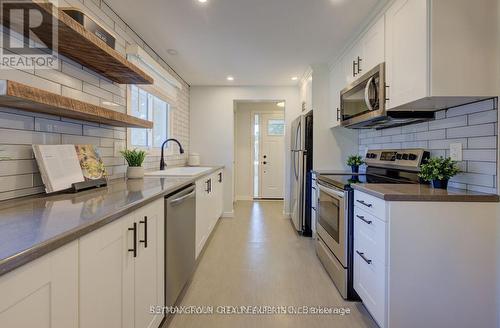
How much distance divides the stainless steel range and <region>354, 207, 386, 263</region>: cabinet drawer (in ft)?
0.35

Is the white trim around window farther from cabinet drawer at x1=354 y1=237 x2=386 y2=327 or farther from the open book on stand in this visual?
cabinet drawer at x1=354 y1=237 x2=386 y2=327

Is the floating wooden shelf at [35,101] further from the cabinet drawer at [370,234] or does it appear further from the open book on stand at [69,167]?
the cabinet drawer at [370,234]

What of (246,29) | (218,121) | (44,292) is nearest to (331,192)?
(246,29)

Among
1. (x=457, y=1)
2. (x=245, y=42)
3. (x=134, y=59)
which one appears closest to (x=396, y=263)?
(x=457, y=1)

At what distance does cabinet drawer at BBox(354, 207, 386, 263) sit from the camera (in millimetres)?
1480

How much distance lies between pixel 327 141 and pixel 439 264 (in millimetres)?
2089

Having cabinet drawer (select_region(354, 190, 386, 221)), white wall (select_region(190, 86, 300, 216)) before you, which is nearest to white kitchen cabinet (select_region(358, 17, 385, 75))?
cabinet drawer (select_region(354, 190, 386, 221))

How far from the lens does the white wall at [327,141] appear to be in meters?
3.29

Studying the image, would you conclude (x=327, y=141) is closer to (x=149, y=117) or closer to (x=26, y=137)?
(x=149, y=117)

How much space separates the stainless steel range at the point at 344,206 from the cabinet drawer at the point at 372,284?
0.11 m

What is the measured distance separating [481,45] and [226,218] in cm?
376

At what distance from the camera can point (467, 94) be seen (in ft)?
4.68

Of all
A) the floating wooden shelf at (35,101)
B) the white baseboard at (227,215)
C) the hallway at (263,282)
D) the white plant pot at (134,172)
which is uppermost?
the floating wooden shelf at (35,101)

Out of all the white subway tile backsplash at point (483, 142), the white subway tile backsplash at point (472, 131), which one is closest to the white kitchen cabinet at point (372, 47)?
the white subway tile backsplash at point (472, 131)
